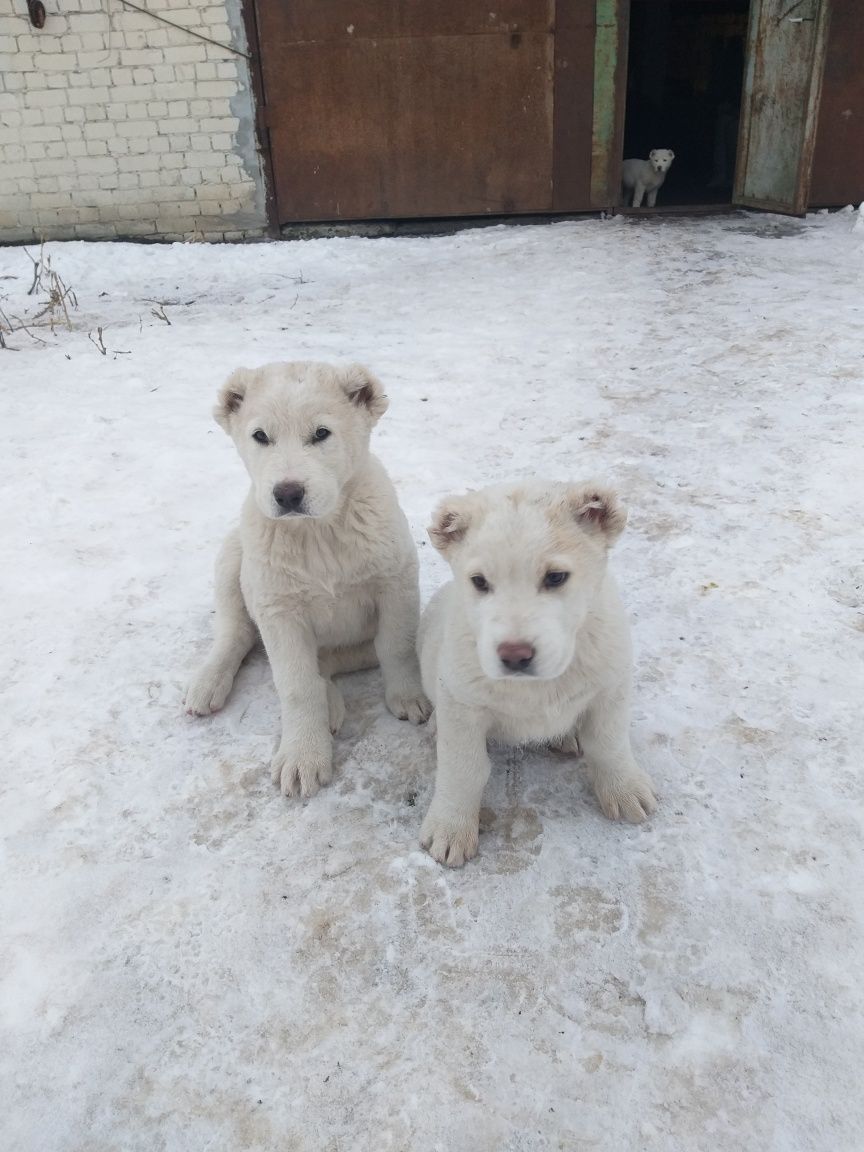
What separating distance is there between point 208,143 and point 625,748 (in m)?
10.4

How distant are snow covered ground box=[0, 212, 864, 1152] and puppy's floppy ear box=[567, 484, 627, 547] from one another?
887 mm

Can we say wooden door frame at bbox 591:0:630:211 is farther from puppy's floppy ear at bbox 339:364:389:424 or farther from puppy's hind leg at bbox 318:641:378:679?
puppy's hind leg at bbox 318:641:378:679

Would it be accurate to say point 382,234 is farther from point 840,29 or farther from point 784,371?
point 784,371

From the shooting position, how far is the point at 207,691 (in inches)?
126

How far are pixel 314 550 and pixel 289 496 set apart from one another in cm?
34

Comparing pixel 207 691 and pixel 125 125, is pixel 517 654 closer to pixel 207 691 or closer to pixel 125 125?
pixel 207 691

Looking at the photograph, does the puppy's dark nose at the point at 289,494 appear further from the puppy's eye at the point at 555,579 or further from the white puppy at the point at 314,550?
the puppy's eye at the point at 555,579

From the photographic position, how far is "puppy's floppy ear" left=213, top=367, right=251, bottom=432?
9.67 ft

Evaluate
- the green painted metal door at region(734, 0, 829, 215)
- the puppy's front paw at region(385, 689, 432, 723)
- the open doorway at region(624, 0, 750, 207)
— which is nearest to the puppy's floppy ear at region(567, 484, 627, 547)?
the puppy's front paw at region(385, 689, 432, 723)

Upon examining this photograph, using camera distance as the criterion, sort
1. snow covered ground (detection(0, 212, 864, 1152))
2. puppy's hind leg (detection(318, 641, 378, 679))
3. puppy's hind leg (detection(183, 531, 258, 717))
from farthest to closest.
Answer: puppy's hind leg (detection(318, 641, 378, 679))
puppy's hind leg (detection(183, 531, 258, 717))
snow covered ground (detection(0, 212, 864, 1152))

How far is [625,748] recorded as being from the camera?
8.51 feet

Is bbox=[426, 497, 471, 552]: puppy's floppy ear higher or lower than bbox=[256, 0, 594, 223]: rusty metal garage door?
lower

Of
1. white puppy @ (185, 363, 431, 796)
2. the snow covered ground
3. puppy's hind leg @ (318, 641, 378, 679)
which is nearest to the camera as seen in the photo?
the snow covered ground

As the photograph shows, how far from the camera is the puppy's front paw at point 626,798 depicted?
2557mm
